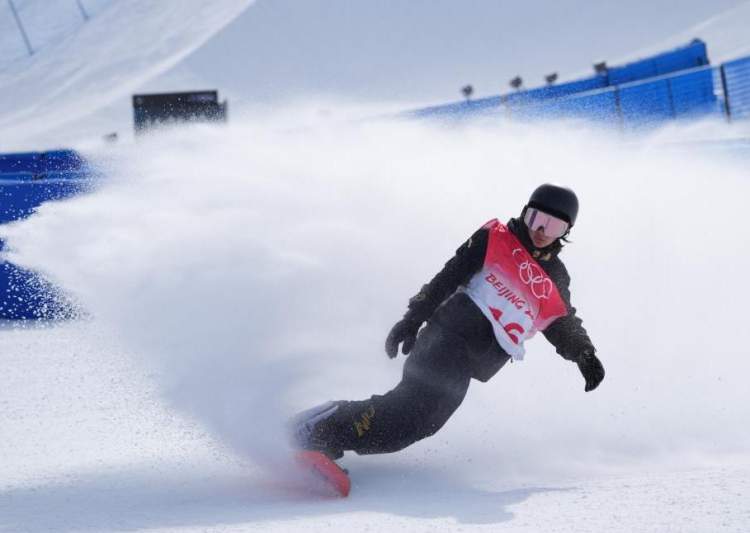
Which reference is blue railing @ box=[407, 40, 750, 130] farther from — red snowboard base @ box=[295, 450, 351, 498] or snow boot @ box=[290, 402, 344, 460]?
red snowboard base @ box=[295, 450, 351, 498]

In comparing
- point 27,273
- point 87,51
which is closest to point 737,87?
point 27,273

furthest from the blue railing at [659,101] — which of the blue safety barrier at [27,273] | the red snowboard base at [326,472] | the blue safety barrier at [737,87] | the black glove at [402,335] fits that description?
the red snowboard base at [326,472]

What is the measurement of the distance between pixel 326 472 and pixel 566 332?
1.09m

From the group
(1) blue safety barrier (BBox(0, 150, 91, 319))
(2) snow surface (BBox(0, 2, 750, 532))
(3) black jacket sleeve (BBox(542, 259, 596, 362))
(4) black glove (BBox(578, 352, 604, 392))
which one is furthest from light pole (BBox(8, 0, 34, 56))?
(4) black glove (BBox(578, 352, 604, 392))

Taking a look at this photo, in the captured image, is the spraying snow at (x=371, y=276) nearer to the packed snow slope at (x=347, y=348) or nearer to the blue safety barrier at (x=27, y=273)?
the packed snow slope at (x=347, y=348)

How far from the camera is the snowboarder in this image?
358cm

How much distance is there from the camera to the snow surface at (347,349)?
3236mm

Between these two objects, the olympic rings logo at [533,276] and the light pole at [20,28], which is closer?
the olympic rings logo at [533,276]

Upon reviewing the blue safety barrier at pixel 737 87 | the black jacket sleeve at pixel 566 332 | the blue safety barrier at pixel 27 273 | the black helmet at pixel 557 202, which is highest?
the blue safety barrier at pixel 737 87

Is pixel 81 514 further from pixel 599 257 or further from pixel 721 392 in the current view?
pixel 599 257

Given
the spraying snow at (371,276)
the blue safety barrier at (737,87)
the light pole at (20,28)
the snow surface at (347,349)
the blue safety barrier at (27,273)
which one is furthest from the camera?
the light pole at (20,28)

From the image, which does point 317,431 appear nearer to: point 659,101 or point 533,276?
point 533,276

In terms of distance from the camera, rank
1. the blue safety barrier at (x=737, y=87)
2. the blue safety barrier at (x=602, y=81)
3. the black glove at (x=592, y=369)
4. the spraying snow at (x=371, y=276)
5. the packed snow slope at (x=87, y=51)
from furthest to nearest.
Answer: the packed snow slope at (x=87, y=51) < the blue safety barrier at (x=602, y=81) < the blue safety barrier at (x=737, y=87) < the spraying snow at (x=371, y=276) < the black glove at (x=592, y=369)

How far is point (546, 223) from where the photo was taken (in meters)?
3.68
